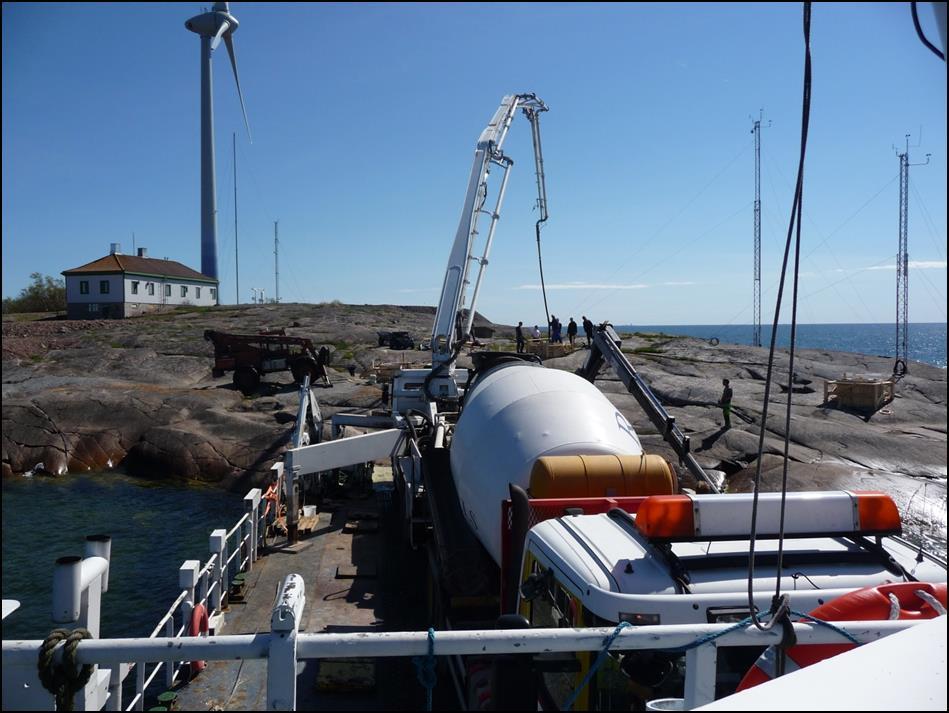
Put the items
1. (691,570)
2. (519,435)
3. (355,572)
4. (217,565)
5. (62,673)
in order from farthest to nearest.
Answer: (355,572), (217,565), (519,435), (691,570), (62,673)

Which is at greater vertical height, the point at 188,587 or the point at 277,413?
the point at 188,587

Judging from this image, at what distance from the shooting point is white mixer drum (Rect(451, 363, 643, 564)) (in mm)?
9055

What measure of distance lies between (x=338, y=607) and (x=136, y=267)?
6052 cm

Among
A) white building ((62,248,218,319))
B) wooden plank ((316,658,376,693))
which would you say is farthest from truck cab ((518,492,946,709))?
white building ((62,248,218,319))

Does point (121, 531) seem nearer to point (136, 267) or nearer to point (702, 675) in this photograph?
point (702, 675)

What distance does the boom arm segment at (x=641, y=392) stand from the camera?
13.4m

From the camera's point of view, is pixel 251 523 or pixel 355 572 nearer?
pixel 355 572

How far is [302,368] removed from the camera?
119 feet

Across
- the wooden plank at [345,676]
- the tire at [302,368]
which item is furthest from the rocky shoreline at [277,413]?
the wooden plank at [345,676]

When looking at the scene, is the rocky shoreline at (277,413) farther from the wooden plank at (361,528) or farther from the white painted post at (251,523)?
the white painted post at (251,523)

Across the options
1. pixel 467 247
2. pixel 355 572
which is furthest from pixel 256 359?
pixel 355 572

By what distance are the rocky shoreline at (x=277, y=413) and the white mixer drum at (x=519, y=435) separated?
41.1 feet

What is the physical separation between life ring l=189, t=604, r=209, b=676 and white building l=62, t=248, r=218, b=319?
57.3 meters

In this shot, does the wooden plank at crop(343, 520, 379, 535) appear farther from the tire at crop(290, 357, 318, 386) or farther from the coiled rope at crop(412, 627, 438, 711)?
the tire at crop(290, 357, 318, 386)
